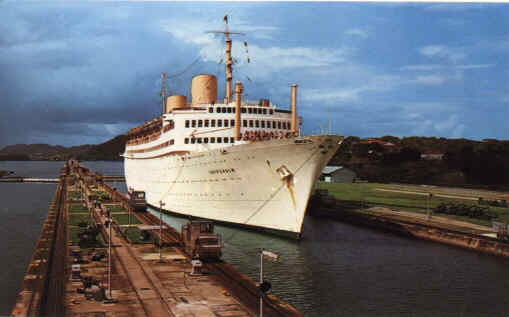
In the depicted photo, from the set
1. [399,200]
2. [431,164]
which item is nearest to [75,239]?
[399,200]

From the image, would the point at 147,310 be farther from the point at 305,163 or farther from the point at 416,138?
the point at 416,138

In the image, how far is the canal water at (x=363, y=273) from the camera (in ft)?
66.9

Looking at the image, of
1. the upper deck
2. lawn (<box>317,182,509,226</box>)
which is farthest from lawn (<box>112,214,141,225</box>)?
lawn (<box>317,182,509,226</box>)

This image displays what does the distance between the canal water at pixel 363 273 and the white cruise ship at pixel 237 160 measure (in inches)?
88.0

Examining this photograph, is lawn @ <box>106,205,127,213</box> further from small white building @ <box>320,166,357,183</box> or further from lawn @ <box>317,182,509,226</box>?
small white building @ <box>320,166,357,183</box>

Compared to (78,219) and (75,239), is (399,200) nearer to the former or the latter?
(78,219)

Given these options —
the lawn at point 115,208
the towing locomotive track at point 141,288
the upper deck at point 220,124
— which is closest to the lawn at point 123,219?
the lawn at point 115,208

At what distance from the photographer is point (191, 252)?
23.8 m

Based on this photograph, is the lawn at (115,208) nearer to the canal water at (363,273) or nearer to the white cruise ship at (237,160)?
the white cruise ship at (237,160)

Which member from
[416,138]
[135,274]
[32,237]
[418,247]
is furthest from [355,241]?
[416,138]

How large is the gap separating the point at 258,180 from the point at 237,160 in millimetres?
2197

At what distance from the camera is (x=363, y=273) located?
84.0 ft

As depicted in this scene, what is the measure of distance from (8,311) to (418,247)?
89.7ft

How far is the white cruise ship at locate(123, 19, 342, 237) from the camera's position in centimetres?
3119
